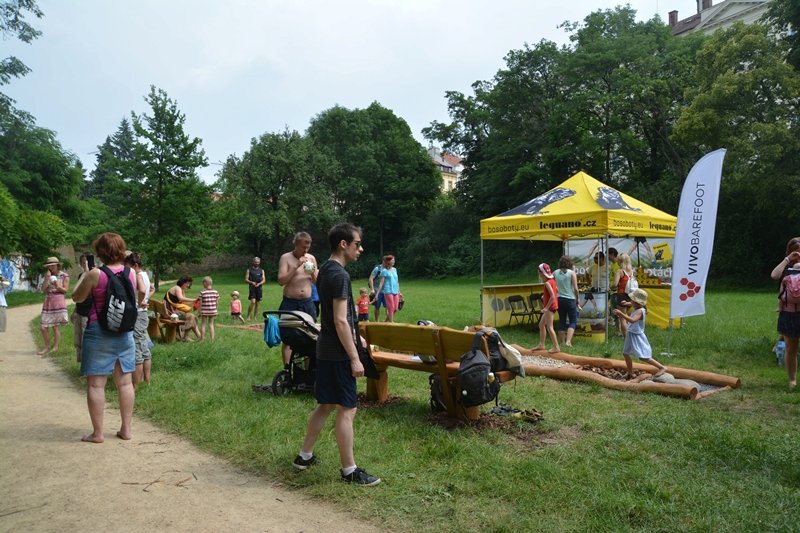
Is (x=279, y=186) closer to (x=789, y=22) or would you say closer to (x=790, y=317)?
(x=789, y=22)

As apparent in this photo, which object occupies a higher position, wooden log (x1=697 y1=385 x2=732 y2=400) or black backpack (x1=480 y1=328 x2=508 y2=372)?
black backpack (x1=480 y1=328 x2=508 y2=372)

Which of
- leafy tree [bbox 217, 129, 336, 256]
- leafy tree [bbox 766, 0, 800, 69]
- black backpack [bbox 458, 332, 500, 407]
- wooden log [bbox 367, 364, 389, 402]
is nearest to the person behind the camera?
black backpack [bbox 458, 332, 500, 407]

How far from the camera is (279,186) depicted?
47.1m

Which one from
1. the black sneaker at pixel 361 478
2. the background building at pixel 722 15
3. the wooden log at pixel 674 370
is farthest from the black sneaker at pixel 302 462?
the background building at pixel 722 15

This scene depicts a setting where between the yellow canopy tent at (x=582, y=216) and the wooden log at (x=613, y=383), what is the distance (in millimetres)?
3992

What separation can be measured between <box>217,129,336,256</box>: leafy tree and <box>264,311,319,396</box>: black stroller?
39584 millimetres

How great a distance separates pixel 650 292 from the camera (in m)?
12.9

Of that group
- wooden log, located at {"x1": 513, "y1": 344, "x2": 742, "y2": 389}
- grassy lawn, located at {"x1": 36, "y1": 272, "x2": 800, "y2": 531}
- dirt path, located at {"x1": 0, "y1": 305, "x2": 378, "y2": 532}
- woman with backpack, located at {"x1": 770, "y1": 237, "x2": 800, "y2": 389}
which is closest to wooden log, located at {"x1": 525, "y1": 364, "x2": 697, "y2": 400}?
grassy lawn, located at {"x1": 36, "y1": 272, "x2": 800, "y2": 531}

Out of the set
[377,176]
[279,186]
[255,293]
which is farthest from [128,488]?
[377,176]

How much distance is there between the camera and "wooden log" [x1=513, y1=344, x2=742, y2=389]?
7.06 m

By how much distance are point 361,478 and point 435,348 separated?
5.74ft

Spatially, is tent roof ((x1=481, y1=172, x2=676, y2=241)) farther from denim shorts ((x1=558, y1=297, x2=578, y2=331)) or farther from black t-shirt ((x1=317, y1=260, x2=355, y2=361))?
black t-shirt ((x1=317, y1=260, x2=355, y2=361))

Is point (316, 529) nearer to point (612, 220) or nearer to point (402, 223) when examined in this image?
point (612, 220)

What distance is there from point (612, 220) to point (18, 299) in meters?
23.9
